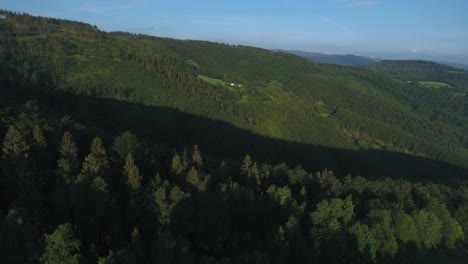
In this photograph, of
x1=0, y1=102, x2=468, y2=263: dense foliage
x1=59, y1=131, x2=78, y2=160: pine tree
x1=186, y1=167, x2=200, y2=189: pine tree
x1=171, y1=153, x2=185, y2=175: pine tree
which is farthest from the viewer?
x1=171, y1=153, x2=185, y2=175: pine tree

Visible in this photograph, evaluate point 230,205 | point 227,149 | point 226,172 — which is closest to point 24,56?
point 227,149

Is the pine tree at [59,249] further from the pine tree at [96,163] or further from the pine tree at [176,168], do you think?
the pine tree at [176,168]

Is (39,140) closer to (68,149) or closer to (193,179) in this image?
(68,149)

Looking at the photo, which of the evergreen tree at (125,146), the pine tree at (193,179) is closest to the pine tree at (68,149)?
the evergreen tree at (125,146)

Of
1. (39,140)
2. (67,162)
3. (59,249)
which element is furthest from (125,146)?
Answer: (59,249)

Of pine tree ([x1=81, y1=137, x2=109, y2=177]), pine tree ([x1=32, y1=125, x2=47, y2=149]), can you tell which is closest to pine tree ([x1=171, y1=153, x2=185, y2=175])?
pine tree ([x1=81, y1=137, x2=109, y2=177])

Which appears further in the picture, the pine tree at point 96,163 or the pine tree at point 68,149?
the pine tree at point 68,149

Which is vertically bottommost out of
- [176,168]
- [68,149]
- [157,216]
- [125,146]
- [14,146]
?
[157,216]

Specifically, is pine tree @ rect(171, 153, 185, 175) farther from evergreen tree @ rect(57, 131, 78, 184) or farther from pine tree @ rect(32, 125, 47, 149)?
pine tree @ rect(32, 125, 47, 149)

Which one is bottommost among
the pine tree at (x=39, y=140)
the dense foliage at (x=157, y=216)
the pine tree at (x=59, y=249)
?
the dense foliage at (x=157, y=216)
